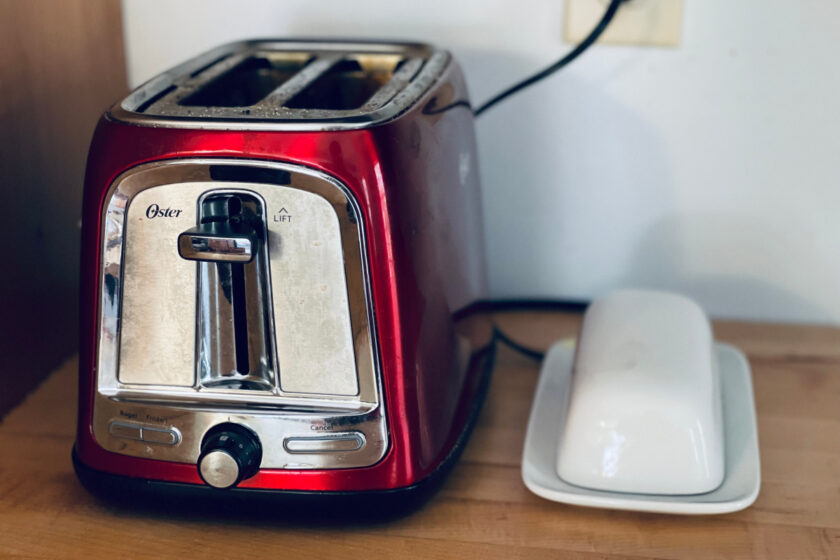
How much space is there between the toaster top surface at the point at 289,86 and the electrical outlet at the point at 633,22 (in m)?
0.16

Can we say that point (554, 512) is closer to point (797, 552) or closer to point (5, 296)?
point (797, 552)

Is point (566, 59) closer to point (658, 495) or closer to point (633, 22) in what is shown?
point (633, 22)

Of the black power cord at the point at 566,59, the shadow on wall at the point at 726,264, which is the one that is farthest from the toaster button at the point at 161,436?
the shadow on wall at the point at 726,264

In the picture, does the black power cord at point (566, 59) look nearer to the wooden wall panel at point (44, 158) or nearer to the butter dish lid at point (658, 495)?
the butter dish lid at point (658, 495)

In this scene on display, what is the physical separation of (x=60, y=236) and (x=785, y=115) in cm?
65

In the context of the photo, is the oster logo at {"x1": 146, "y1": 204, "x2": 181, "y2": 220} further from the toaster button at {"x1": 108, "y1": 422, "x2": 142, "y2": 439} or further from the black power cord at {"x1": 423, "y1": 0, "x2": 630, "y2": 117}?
the black power cord at {"x1": 423, "y1": 0, "x2": 630, "y2": 117}

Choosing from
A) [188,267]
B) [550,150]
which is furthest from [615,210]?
[188,267]

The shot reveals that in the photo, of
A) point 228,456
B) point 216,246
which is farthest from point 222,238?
point 228,456

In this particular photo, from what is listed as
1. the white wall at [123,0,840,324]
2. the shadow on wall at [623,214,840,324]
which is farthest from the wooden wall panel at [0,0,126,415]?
the shadow on wall at [623,214,840,324]

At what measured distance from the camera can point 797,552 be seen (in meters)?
0.55

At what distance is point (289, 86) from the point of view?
0.60m

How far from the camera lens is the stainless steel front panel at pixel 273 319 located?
1.67 feet

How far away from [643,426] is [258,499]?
25 centimetres

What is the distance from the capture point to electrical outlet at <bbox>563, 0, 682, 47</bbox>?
77 cm
